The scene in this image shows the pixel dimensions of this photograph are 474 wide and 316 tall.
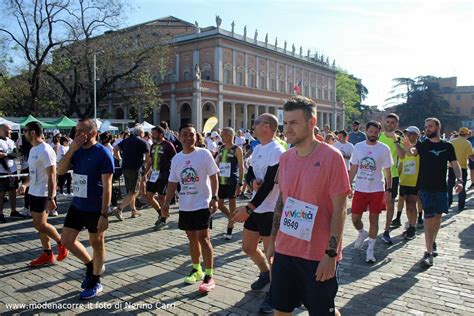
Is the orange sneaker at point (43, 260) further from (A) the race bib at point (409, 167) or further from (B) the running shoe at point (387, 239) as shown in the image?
(A) the race bib at point (409, 167)

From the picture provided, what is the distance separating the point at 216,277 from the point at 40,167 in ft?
10.7

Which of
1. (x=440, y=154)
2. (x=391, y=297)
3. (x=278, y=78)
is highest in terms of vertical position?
(x=278, y=78)

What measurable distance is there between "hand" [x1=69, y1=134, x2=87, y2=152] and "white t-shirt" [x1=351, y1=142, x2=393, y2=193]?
4.35 meters

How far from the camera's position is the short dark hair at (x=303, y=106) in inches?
115

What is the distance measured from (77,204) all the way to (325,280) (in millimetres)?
3341

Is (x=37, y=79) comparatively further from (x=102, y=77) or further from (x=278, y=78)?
(x=278, y=78)

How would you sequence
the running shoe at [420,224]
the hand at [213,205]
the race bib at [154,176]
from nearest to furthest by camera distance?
the hand at [213,205], the running shoe at [420,224], the race bib at [154,176]

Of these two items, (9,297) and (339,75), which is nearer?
(9,297)

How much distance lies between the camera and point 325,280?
9.12 feet

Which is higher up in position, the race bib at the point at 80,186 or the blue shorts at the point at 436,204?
the race bib at the point at 80,186

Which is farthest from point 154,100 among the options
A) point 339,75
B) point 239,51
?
point 339,75

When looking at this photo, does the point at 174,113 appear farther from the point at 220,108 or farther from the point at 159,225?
the point at 159,225

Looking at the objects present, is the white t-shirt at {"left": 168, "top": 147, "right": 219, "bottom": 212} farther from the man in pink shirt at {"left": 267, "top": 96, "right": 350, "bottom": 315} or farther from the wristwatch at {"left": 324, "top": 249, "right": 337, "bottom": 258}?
the wristwatch at {"left": 324, "top": 249, "right": 337, "bottom": 258}

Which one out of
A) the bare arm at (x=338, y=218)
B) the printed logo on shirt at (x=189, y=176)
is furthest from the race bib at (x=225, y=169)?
the bare arm at (x=338, y=218)
